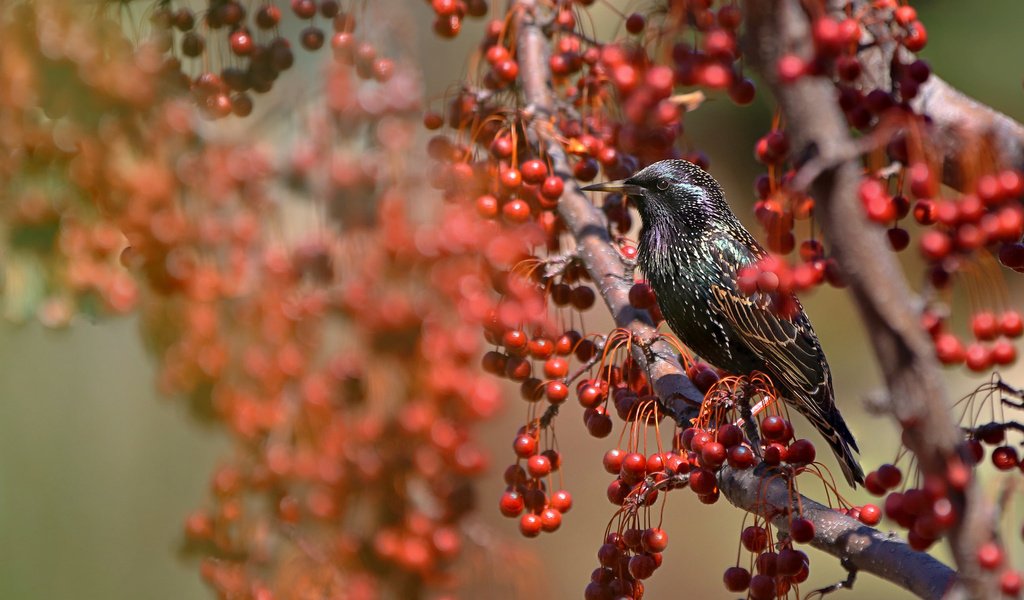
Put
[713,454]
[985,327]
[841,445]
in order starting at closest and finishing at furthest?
[985,327], [713,454], [841,445]

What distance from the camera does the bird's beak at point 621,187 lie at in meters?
2.23

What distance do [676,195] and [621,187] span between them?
0.35 m

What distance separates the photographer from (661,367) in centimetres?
189

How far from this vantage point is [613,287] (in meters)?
2.06

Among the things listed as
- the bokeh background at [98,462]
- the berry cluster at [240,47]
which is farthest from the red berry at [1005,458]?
the berry cluster at [240,47]

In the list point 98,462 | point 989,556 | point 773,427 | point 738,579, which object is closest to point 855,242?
point 989,556

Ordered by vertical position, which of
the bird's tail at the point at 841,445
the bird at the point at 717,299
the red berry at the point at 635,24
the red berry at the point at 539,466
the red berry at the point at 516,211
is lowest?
the red berry at the point at 539,466

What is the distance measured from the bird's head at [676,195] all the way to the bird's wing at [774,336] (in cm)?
10

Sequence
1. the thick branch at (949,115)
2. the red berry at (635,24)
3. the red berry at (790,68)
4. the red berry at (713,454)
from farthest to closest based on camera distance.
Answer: the red berry at (635,24) → the thick branch at (949,115) → the red berry at (713,454) → the red berry at (790,68)

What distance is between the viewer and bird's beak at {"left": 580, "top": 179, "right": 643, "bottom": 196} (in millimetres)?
2227

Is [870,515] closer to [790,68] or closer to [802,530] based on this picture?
[802,530]

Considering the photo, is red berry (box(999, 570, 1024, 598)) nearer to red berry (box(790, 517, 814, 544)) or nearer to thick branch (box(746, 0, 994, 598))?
thick branch (box(746, 0, 994, 598))

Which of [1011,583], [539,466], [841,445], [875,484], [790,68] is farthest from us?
[841,445]

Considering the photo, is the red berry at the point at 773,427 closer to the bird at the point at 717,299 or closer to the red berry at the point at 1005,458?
the red berry at the point at 1005,458
